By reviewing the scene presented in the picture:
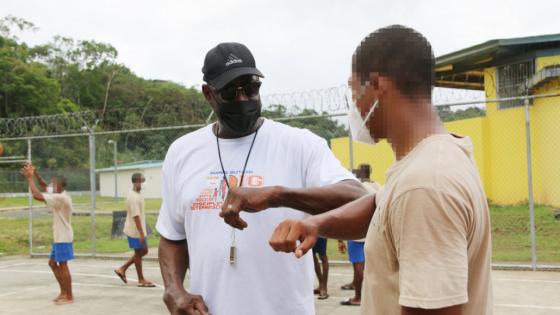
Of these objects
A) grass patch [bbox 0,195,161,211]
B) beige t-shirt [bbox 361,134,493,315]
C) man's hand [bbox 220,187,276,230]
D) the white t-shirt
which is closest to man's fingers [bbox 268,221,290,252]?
beige t-shirt [bbox 361,134,493,315]

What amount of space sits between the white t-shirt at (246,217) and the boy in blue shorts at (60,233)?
6.02m

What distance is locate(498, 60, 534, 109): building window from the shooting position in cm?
1630

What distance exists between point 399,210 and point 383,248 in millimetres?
175

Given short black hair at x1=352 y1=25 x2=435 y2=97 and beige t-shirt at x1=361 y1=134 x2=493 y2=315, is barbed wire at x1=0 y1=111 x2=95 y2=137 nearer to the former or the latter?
short black hair at x1=352 y1=25 x2=435 y2=97

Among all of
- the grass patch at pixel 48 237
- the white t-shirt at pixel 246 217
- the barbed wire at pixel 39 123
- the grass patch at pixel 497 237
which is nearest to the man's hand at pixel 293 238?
the white t-shirt at pixel 246 217

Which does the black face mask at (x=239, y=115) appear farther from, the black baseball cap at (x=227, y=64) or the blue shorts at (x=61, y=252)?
the blue shorts at (x=61, y=252)

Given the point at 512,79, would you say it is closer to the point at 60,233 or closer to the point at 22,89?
the point at 60,233

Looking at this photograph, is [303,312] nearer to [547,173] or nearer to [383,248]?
[383,248]

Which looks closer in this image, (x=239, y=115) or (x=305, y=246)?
(x=305, y=246)

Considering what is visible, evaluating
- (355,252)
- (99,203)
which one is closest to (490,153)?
(355,252)

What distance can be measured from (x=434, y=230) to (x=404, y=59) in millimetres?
504

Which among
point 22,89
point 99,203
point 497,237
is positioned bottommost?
point 497,237

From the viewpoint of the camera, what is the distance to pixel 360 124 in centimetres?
187

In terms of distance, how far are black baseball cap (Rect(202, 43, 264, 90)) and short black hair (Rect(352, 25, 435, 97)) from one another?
84cm
